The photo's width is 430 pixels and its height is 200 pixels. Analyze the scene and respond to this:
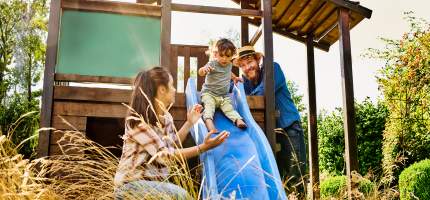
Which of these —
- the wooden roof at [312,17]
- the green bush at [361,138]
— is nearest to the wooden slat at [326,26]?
the wooden roof at [312,17]

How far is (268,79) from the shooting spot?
6.05 meters

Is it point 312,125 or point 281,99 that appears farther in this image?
point 312,125

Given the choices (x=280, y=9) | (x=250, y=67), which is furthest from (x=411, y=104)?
(x=250, y=67)

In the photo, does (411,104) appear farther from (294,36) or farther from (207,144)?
(207,144)

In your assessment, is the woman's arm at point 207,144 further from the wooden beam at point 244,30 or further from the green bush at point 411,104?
the green bush at point 411,104

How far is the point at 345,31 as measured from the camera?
726 centimetres

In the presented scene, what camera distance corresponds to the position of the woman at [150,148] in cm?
281

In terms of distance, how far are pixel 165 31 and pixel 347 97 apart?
2711 mm

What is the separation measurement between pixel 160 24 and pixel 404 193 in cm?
499

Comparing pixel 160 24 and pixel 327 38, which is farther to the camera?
pixel 327 38

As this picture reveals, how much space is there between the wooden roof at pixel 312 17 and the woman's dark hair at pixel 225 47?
2640mm

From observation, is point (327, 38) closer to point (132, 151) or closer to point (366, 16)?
point (366, 16)

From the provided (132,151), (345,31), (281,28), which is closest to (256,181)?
(132,151)

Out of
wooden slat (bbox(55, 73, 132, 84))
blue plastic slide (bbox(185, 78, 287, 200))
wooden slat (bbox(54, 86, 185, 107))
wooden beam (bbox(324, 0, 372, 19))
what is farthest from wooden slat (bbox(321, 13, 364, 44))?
wooden slat (bbox(54, 86, 185, 107))
